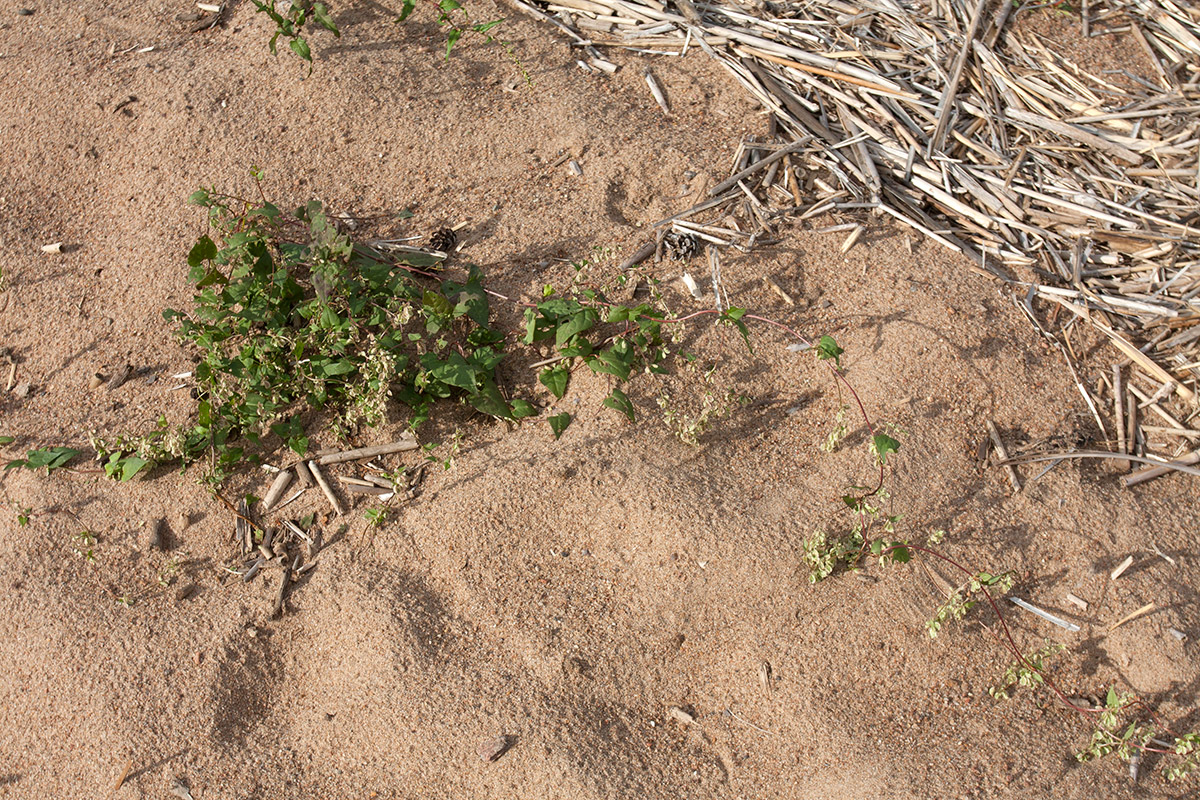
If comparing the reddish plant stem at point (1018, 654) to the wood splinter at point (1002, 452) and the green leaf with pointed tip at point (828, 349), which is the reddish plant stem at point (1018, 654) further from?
the green leaf with pointed tip at point (828, 349)

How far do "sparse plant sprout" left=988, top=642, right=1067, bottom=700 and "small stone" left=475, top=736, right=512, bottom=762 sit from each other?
1.40 meters

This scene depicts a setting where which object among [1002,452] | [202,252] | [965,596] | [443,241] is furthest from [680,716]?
[202,252]

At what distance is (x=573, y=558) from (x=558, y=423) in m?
0.44

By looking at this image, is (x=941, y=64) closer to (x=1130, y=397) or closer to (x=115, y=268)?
(x=1130, y=397)

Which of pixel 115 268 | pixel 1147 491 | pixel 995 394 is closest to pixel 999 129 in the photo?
pixel 995 394

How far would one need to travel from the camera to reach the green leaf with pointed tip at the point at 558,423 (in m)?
2.92

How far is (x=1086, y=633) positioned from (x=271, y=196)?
10.6ft

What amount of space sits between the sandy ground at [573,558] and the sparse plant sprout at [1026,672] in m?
0.05

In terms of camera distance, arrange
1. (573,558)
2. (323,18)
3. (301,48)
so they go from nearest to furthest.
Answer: (573,558), (301,48), (323,18)

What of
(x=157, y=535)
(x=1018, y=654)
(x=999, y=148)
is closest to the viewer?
(x=1018, y=654)

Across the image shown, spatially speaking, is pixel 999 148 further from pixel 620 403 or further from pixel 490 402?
pixel 490 402

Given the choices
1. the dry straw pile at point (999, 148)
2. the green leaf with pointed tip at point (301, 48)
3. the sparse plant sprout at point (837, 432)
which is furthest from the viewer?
the green leaf with pointed tip at point (301, 48)

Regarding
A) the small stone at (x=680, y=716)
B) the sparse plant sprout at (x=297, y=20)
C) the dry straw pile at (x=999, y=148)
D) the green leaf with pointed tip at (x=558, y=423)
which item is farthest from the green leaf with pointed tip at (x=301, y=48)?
the small stone at (x=680, y=716)

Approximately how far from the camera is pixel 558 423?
2.92 meters
